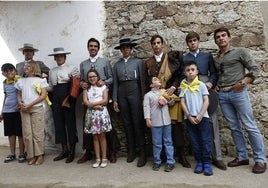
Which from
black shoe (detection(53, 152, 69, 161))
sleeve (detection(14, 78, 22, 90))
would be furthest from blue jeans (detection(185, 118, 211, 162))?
sleeve (detection(14, 78, 22, 90))

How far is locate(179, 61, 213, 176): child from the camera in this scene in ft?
11.3

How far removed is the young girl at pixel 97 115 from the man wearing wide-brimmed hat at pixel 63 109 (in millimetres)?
418

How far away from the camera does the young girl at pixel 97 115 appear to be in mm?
3861

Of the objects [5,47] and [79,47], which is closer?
[79,47]

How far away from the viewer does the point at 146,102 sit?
3697mm

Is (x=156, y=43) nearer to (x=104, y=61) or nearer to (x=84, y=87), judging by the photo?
(x=104, y=61)

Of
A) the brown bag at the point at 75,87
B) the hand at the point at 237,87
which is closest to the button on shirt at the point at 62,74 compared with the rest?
the brown bag at the point at 75,87

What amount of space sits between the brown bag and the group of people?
5cm

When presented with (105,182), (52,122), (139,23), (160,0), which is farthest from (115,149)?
(160,0)

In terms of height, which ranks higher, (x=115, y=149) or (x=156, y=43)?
(x=156, y=43)

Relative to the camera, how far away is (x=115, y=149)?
4180 mm

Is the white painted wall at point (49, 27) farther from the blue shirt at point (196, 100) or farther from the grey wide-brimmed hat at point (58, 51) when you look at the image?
the blue shirt at point (196, 100)

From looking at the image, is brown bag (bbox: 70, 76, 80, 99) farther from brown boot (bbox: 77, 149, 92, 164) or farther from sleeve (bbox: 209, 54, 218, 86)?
sleeve (bbox: 209, 54, 218, 86)

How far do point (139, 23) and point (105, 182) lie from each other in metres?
2.29
